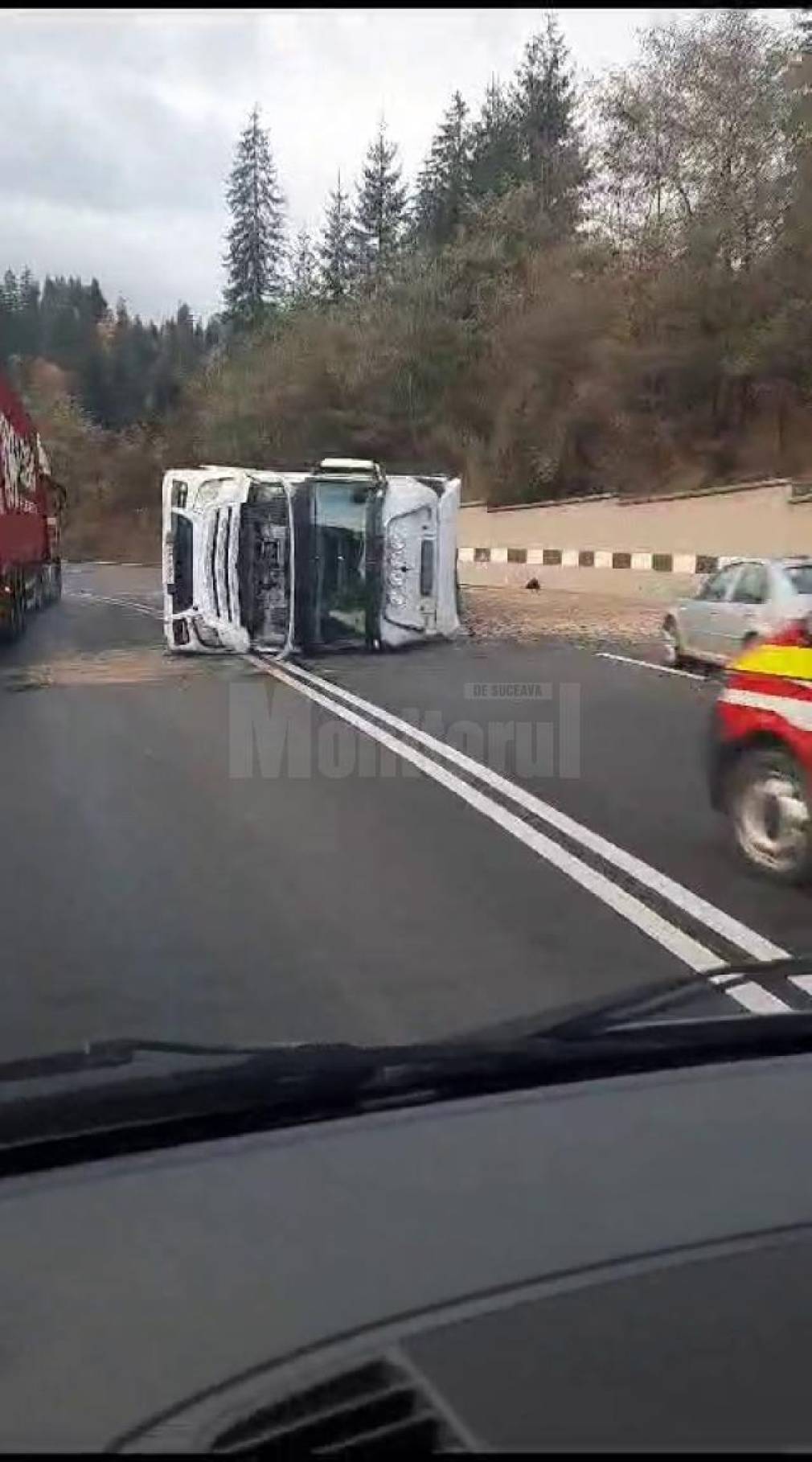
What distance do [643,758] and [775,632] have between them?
3.47m

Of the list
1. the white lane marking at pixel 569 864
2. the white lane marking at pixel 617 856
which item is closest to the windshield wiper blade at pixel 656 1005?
the white lane marking at pixel 569 864

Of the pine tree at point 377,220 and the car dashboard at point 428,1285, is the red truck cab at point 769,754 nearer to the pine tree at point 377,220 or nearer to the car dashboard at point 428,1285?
the car dashboard at point 428,1285

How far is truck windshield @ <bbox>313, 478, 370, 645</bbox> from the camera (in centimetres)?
1911

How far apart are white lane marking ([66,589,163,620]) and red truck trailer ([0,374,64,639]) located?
1.30 meters

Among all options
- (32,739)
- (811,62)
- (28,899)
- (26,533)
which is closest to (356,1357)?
(28,899)

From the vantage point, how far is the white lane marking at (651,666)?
1666cm

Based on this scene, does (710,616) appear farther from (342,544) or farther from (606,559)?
(606,559)

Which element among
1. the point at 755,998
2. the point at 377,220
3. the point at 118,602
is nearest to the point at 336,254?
the point at 377,220

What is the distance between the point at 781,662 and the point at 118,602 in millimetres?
26265

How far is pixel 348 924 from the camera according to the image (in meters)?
6.61

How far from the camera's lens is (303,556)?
62.7 ft

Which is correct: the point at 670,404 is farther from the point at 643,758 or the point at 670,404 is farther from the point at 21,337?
the point at 21,337

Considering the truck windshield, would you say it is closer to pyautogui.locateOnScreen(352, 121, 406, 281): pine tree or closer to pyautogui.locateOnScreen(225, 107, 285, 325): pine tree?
pyautogui.locateOnScreen(225, 107, 285, 325): pine tree

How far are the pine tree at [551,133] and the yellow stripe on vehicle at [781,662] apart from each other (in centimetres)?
3585
